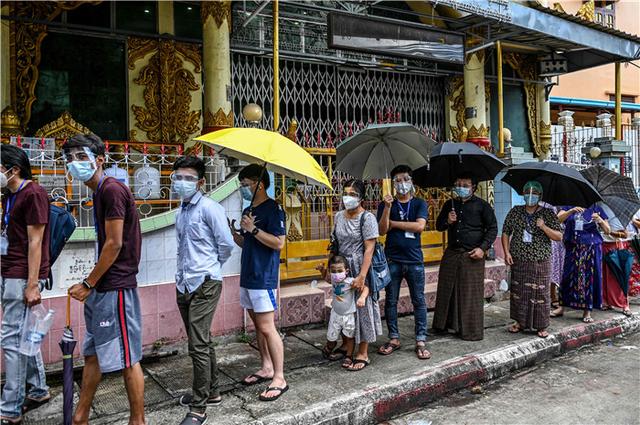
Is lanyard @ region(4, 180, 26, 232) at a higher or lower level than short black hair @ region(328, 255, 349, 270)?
higher

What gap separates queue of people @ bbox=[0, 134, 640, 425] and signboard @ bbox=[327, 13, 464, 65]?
79.4 inches

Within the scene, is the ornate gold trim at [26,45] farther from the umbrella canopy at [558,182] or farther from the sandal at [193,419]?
the umbrella canopy at [558,182]

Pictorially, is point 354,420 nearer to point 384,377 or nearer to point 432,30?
point 384,377

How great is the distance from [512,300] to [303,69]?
14.9 ft

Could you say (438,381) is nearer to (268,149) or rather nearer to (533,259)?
(533,259)

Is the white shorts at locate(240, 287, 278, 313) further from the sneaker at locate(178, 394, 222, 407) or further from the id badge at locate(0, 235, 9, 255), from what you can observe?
the id badge at locate(0, 235, 9, 255)

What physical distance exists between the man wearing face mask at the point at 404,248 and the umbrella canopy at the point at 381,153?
11.0 inches

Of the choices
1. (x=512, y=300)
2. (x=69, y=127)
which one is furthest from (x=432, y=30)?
(x=69, y=127)

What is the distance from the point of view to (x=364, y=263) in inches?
176

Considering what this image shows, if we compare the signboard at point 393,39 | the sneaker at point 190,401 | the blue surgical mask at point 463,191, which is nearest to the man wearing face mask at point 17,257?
the sneaker at point 190,401

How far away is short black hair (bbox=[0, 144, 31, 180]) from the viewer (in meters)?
3.38

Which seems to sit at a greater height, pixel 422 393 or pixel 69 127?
pixel 69 127

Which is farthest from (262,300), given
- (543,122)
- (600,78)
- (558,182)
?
(600,78)

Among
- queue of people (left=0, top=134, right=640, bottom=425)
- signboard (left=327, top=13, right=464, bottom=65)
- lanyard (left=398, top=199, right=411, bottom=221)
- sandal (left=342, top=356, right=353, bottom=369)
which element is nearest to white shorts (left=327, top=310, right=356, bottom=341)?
queue of people (left=0, top=134, right=640, bottom=425)
